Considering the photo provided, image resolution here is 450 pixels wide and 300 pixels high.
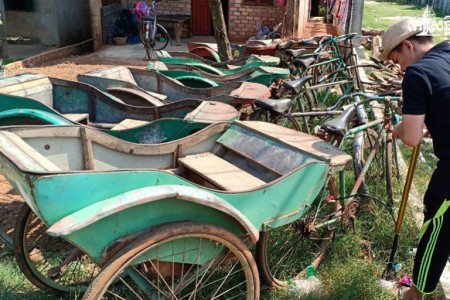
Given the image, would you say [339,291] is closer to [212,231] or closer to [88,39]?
[212,231]

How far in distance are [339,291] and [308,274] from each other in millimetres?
269

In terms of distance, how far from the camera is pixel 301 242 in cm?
382

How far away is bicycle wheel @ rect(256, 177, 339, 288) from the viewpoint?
361cm

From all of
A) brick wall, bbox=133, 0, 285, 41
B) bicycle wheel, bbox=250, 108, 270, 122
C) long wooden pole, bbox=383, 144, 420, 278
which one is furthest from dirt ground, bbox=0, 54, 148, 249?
long wooden pole, bbox=383, 144, 420, 278

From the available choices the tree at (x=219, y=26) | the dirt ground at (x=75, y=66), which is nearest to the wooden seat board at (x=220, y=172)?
the tree at (x=219, y=26)

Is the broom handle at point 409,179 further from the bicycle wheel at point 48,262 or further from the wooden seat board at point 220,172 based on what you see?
the bicycle wheel at point 48,262

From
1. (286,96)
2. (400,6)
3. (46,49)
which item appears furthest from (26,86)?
(400,6)

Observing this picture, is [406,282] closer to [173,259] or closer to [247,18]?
[173,259]

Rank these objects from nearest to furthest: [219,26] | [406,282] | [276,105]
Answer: [406,282] < [276,105] < [219,26]

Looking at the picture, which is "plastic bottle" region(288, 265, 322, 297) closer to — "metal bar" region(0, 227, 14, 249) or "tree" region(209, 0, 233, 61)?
"metal bar" region(0, 227, 14, 249)

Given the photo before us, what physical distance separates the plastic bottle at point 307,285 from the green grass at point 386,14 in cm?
1498

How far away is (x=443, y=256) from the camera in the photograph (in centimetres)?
291

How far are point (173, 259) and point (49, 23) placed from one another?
12.3 meters

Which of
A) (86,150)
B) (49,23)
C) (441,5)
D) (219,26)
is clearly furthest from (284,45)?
(441,5)
